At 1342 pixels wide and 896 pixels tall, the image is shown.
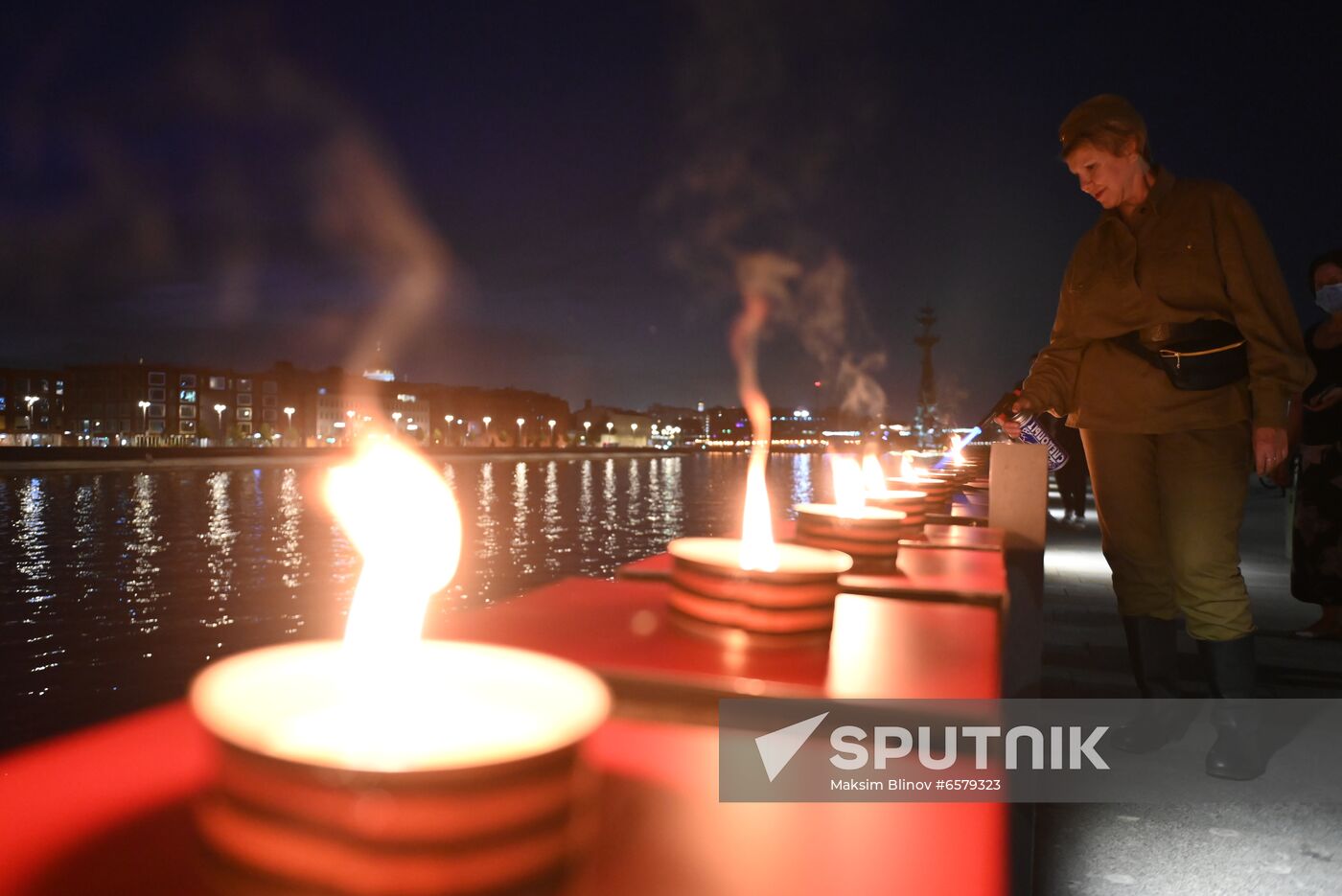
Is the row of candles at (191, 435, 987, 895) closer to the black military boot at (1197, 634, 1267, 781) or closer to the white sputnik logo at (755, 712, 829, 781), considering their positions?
the white sputnik logo at (755, 712, 829, 781)

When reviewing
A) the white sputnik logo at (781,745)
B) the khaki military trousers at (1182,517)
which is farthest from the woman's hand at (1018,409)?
the white sputnik logo at (781,745)

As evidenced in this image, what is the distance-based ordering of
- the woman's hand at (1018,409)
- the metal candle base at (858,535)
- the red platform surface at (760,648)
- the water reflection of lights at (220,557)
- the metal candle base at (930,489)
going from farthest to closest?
the water reflection of lights at (220,557) → the metal candle base at (930,489) → the woman's hand at (1018,409) → the metal candle base at (858,535) → the red platform surface at (760,648)

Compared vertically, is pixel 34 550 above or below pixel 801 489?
above

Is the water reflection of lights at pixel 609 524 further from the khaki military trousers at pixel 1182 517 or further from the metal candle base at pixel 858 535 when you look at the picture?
the metal candle base at pixel 858 535

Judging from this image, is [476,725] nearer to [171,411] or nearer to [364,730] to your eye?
[364,730]

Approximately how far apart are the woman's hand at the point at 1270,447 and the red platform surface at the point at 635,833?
2.03m

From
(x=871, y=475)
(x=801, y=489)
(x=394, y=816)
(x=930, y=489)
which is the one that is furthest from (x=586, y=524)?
(x=394, y=816)

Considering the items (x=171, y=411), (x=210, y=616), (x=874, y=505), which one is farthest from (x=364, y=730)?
(x=171, y=411)

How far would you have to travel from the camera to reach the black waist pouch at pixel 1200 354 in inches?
95.4

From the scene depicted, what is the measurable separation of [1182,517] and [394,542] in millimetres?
2463

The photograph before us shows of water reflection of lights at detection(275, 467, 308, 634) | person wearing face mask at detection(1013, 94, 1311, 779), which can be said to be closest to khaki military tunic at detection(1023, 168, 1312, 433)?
person wearing face mask at detection(1013, 94, 1311, 779)

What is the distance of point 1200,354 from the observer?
2438 millimetres

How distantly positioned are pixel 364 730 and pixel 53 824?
0.29 m

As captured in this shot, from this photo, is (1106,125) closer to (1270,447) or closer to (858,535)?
(1270,447)
